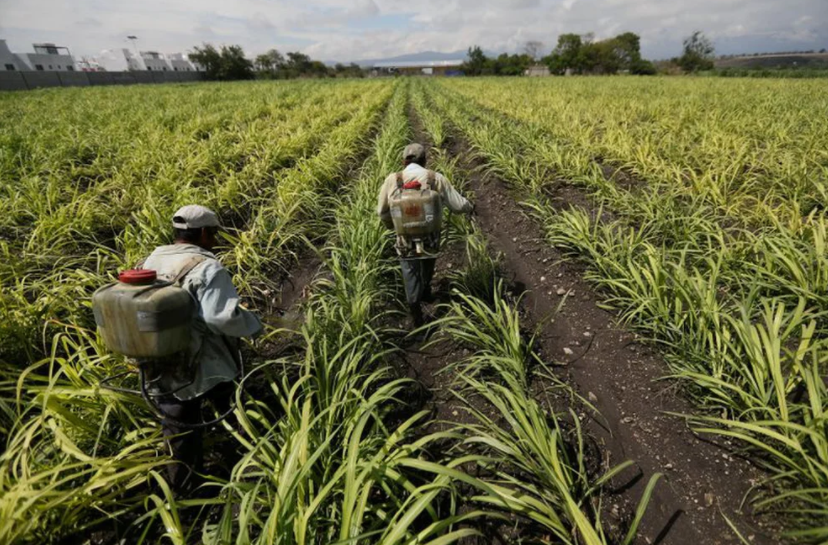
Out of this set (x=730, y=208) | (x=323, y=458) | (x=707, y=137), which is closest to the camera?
(x=323, y=458)

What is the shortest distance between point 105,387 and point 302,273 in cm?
211

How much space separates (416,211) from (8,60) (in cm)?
6279

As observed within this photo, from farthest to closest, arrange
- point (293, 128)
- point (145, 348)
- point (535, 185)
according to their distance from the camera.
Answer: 1. point (293, 128)
2. point (535, 185)
3. point (145, 348)

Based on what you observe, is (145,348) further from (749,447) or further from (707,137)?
(707,137)

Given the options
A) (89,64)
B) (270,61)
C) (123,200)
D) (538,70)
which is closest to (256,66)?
(270,61)

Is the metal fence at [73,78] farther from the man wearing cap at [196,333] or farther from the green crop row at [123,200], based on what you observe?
the man wearing cap at [196,333]

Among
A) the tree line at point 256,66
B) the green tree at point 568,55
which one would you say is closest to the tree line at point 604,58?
the green tree at point 568,55

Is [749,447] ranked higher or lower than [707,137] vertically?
lower

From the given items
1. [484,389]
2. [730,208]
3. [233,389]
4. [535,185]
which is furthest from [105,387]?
[730,208]

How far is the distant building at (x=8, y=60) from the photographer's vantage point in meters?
38.2

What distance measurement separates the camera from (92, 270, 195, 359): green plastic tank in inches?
51.7

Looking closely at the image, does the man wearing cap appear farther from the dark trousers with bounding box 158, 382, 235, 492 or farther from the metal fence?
the metal fence

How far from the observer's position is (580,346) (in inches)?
102

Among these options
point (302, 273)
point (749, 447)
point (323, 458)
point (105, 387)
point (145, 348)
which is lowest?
point (302, 273)
